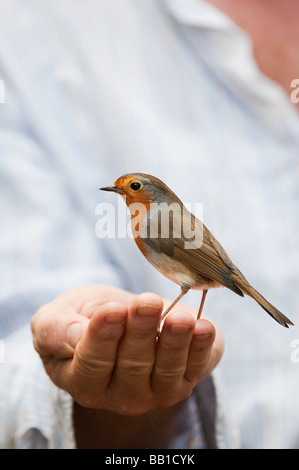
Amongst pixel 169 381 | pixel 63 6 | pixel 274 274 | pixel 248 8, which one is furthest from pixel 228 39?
pixel 169 381

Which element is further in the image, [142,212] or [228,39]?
[228,39]

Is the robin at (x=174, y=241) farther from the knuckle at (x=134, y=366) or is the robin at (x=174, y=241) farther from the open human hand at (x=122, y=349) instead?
the knuckle at (x=134, y=366)

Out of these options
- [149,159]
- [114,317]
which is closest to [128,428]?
[114,317]

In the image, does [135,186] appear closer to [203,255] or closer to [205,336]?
[203,255]

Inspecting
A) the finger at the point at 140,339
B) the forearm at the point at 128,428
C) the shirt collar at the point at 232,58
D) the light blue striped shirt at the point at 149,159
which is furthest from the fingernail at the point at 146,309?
the shirt collar at the point at 232,58

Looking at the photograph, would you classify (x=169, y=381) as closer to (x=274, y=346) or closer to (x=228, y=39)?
(x=274, y=346)
